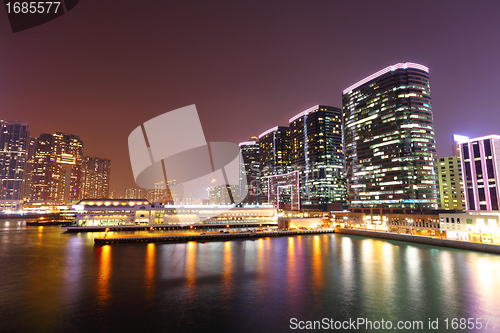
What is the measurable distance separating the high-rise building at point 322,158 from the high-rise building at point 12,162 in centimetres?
18295

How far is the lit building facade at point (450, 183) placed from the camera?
116 m

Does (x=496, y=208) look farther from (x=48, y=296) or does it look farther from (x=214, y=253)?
(x=48, y=296)

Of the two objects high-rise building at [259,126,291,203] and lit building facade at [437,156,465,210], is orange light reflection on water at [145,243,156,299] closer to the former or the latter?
lit building facade at [437,156,465,210]

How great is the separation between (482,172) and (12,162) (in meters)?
251

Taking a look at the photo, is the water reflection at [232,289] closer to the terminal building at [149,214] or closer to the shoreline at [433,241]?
the shoreline at [433,241]

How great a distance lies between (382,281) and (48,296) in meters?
35.3

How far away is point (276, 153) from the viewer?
185 meters

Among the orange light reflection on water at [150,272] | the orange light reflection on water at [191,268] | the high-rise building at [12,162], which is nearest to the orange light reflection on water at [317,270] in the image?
the orange light reflection on water at [191,268]

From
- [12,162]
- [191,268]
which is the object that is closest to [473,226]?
[191,268]

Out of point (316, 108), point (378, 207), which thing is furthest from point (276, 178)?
point (378, 207)

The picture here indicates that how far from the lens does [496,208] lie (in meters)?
59.9

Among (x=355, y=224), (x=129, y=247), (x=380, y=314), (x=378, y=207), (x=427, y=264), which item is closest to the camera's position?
(x=380, y=314)

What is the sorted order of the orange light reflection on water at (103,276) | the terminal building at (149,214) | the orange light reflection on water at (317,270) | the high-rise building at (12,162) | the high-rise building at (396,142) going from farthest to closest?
the high-rise building at (12,162)
the terminal building at (149,214)
the high-rise building at (396,142)
the orange light reflection on water at (317,270)
the orange light reflection on water at (103,276)

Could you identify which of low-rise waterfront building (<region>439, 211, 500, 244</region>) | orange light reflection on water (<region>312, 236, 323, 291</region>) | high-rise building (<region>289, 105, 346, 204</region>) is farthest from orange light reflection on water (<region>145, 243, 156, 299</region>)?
high-rise building (<region>289, 105, 346, 204</region>)
